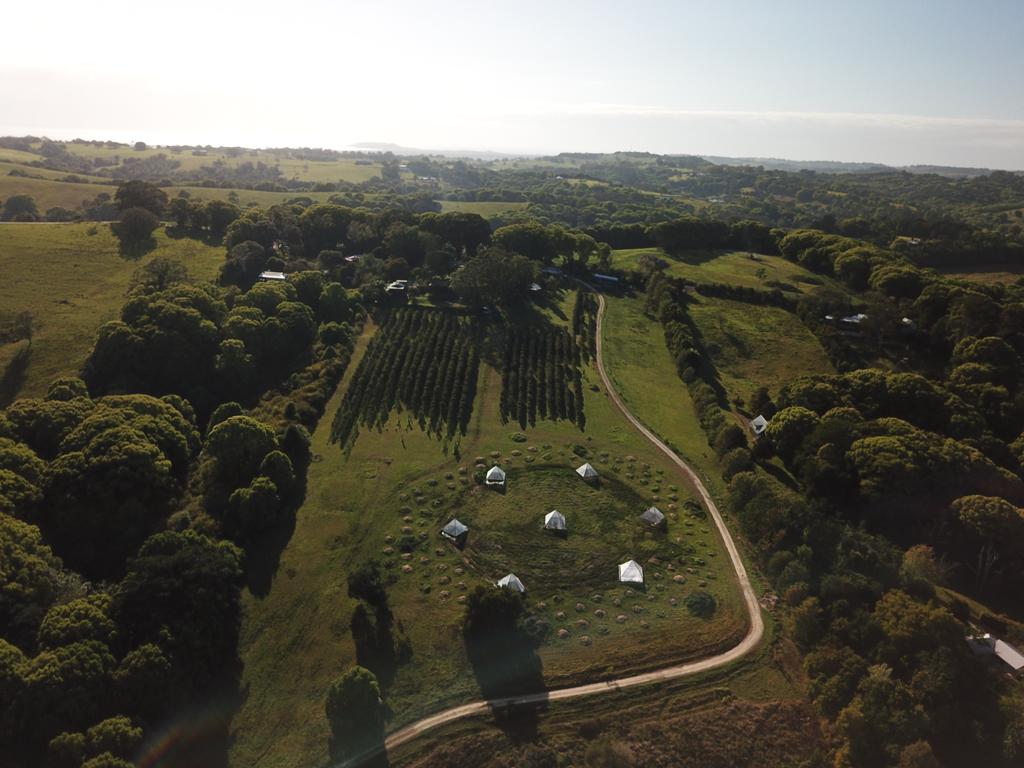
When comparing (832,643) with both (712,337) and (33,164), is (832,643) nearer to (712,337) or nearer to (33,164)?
(712,337)

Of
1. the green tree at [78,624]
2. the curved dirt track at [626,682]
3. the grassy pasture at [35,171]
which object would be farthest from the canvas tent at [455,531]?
the grassy pasture at [35,171]

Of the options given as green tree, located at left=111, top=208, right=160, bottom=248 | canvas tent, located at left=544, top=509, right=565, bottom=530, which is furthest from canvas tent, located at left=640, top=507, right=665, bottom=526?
green tree, located at left=111, top=208, right=160, bottom=248

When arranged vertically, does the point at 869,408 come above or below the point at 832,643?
above

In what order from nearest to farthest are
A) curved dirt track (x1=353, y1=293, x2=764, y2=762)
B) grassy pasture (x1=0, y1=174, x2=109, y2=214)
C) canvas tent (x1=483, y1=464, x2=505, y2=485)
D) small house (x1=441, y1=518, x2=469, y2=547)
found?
curved dirt track (x1=353, y1=293, x2=764, y2=762) < small house (x1=441, y1=518, x2=469, y2=547) < canvas tent (x1=483, y1=464, x2=505, y2=485) < grassy pasture (x1=0, y1=174, x2=109, y2=214)

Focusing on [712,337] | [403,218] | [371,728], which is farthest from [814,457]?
[403,218]

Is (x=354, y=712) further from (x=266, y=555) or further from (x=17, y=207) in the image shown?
(x=17, y=207)

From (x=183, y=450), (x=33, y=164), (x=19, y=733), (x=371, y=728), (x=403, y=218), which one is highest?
(x=33, y=164)

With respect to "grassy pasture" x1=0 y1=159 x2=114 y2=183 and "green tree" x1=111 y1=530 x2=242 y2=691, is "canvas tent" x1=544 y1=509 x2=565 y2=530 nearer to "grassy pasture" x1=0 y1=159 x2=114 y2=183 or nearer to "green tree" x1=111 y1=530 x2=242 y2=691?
"green tree" x1=111 y1=530 x2=242 y2=691
